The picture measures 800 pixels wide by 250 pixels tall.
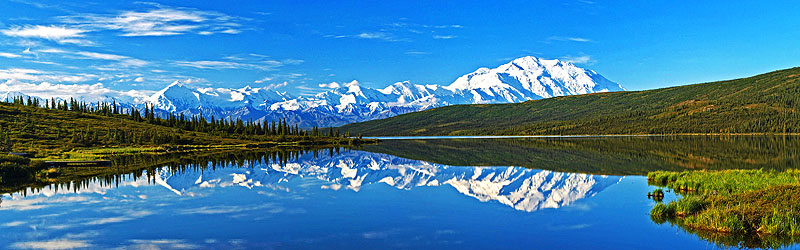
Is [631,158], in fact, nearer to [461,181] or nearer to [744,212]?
[461,181]

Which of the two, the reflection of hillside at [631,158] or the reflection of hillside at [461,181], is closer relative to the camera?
the reflection of hillside at [461,181]

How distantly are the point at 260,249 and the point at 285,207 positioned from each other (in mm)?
12588

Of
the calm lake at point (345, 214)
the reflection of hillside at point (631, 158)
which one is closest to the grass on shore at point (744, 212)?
the calm lake at point (345, 214)

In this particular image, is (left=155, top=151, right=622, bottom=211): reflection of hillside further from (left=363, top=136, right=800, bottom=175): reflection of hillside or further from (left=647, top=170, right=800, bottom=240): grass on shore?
(left=363, top=136, right=800, bottom=175): reflection of hillside

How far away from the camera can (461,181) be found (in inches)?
2045

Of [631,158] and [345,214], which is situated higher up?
[631,158]

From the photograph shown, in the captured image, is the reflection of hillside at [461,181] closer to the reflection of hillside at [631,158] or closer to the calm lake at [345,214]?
the calm lake at [345,214]

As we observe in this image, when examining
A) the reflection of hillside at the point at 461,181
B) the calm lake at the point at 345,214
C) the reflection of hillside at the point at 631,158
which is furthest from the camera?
the reflection of hillside at the point at 631,158

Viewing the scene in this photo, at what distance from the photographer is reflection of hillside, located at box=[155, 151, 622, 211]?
3978 centimetres

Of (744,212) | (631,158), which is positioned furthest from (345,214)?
(631,158)

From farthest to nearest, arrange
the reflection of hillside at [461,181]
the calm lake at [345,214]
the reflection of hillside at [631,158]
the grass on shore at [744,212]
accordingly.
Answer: the reflection of hillside at [631,158]
the reflection of hillside at [461,181]
the calm lake at [345,214]
the grass on shore at [744,212]

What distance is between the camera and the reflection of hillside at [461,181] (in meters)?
39.8

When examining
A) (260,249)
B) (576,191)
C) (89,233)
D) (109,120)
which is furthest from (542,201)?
(109,120)

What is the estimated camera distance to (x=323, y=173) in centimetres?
6406
